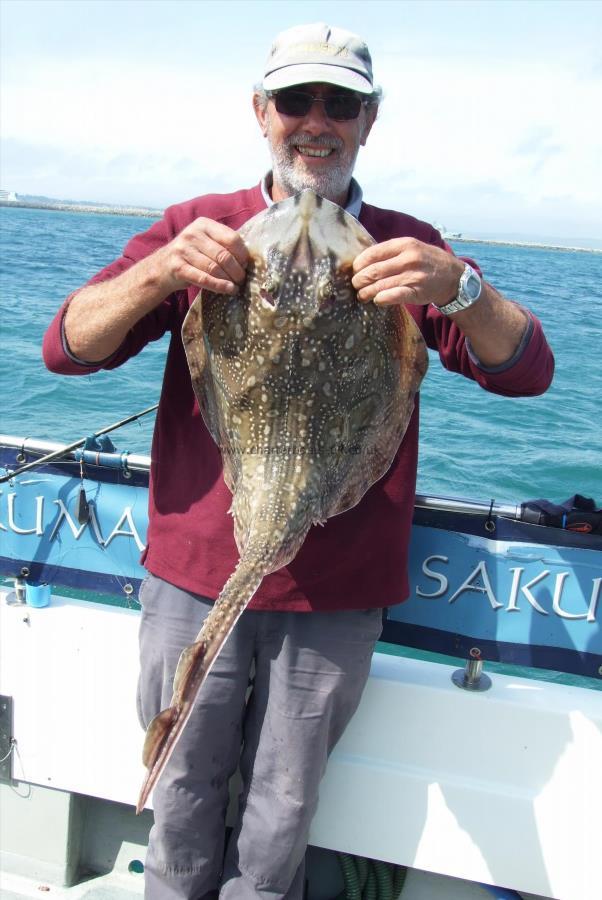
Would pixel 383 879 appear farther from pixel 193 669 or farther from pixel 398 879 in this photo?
pixel 193 669

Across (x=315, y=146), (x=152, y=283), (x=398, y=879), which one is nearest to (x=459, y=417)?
(x=398, y=879)

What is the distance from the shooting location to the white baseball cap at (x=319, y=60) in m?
2.37

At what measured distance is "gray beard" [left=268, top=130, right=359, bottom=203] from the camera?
254 cm

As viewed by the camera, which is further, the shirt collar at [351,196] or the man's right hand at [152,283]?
the shirt collar at [351,196]

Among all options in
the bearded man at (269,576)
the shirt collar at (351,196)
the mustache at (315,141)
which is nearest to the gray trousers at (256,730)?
the bearded man at (269,576)

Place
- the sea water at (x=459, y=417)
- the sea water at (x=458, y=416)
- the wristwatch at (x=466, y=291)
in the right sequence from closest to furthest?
the wristwatch at (x=466, y=291)
the sea water at (x=459, y=417)
the sea water at (x=458, y=416)

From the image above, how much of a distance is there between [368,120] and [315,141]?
0.27 meters

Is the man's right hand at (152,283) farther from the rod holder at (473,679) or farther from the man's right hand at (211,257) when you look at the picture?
the rod holder at (473,679)

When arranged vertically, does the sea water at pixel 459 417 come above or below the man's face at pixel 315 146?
below

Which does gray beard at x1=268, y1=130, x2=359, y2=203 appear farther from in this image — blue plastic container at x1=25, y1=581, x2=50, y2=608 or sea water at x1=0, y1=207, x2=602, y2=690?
sea water at x1=0, y1=207, x2=602, y2=690

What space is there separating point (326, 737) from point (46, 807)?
5.13 ft

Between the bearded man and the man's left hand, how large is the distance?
45 cm

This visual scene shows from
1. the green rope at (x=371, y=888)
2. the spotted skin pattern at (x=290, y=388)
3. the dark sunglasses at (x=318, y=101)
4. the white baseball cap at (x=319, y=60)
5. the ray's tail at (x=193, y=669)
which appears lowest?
the green rope at (x=371, y=888)

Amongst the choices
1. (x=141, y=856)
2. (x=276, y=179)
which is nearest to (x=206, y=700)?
(x=141, y=856)
